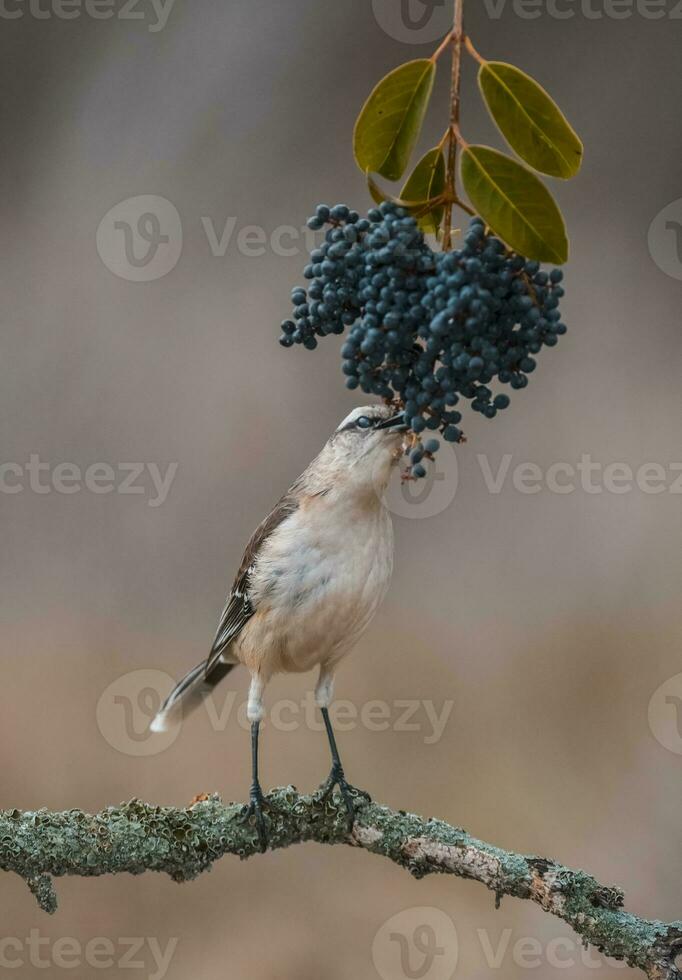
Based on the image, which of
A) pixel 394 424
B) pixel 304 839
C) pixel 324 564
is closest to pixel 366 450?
pixel 394 424

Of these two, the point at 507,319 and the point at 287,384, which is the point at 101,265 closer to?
the point at 287,384

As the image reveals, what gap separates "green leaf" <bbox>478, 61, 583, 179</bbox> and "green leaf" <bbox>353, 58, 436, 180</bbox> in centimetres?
7

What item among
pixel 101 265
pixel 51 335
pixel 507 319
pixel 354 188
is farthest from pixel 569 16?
pixel 507 319

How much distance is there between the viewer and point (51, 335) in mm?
4117

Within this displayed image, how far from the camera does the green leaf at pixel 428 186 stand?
52.2 inches

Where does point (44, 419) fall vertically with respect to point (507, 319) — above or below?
above

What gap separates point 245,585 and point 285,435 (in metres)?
1.82

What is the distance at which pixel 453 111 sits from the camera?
1134 millimetres

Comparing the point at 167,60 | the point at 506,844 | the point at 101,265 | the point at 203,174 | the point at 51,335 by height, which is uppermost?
the point at 167,60

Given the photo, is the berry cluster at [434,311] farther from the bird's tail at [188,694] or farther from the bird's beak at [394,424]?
the bird's tail at [188,694]

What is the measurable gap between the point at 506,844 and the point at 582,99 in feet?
8.81

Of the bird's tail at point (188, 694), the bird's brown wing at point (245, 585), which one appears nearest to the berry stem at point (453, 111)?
the bird's brown wing at point (245, 585)

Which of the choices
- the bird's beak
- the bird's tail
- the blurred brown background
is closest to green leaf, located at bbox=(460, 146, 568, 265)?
the bird's beak

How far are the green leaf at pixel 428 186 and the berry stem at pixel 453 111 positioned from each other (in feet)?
0.27
